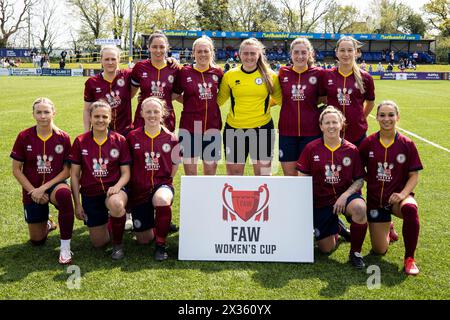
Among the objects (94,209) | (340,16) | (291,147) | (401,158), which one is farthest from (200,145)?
(340,16)

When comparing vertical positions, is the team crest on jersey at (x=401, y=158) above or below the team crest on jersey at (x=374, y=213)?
above

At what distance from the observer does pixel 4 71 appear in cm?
3647

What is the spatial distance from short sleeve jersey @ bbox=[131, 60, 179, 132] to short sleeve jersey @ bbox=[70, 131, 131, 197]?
70 centimetres

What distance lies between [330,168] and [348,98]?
0.92 metres

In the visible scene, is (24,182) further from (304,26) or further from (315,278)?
(304,26)

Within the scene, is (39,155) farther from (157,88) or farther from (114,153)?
(157,88)

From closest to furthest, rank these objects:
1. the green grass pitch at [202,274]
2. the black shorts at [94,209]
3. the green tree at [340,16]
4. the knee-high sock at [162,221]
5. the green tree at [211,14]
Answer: the green grass pitch at [202,274], the knee-high sock at [162,221], the black shorts at [94,209], the green tree at [211,14], the green tree at [340,16]

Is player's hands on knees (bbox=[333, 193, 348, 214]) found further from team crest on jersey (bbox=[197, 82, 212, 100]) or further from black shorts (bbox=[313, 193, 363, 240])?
team crest on jersey (bbox=[197, 82, 212, 100])

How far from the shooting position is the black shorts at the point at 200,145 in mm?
4727

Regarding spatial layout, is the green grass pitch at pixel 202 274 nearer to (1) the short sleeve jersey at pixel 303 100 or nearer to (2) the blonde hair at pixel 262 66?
(1) the short sleeve jersey at pixel 303 100

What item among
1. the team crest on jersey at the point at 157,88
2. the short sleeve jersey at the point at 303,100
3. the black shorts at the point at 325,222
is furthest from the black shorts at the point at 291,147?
the team crest on jersey at the point at 157,88

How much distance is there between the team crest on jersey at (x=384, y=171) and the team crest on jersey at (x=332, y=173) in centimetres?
34

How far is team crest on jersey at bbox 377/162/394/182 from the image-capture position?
3.85 meters

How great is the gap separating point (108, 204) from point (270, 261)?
4.86 ft
